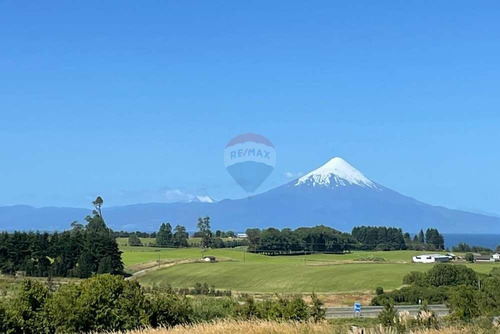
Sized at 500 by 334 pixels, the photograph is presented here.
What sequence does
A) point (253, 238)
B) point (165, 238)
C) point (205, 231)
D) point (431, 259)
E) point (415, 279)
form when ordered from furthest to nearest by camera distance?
1. point (205, 231)
2. point (165, 238)
3. point (253, 238)
4. point (431, 259)
5. point (415, 279)

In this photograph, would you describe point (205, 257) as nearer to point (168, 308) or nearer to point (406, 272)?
point (406, 272)

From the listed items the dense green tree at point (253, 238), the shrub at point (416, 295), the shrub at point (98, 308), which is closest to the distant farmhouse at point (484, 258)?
the dense green tree at point (253, 238)

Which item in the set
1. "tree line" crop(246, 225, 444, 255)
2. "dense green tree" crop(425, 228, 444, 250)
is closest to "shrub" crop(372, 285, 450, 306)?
"tree line" crop(246, 225, 444, 255)

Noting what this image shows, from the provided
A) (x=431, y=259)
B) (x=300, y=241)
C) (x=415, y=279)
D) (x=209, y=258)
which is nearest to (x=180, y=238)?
(x=300, y=241)

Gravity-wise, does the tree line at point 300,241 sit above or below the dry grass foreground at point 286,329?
above

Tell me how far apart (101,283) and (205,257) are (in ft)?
259

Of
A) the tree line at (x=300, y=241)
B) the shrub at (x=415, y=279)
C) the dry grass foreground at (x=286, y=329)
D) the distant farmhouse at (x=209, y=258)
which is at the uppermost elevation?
the tree line at (x=300, y=241)

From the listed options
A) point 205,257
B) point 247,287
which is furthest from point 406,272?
point 205,257

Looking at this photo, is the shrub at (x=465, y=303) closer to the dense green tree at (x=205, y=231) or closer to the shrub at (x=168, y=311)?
the shrub at (x=168, y=311)

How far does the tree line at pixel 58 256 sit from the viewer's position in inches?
3287

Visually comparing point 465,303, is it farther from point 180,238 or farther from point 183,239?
point 180,238

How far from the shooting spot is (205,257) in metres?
106

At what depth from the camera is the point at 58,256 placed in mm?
85000

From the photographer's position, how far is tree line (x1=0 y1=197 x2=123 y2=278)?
83500 mm
